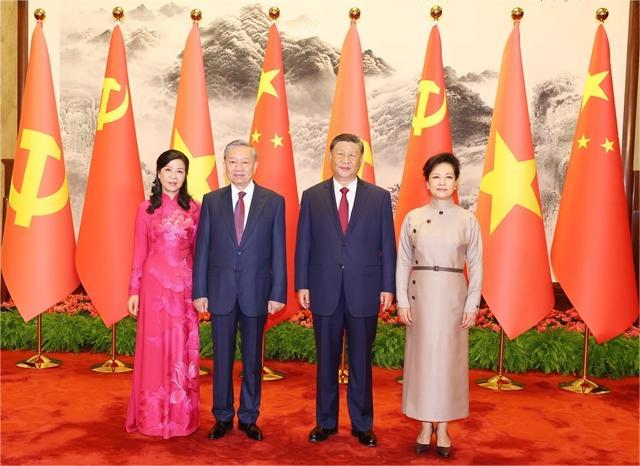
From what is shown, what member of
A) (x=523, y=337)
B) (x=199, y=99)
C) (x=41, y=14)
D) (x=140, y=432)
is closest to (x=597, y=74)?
(x=523, y=337)

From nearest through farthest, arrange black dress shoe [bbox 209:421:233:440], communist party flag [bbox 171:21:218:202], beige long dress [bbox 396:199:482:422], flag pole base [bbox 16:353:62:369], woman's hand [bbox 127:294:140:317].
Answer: beige long dress [bbox 396:199:482:422], black dress shoe [bbox 209:421:233:440], woman's hand [bbox 127:294:140:317], communist party flag [bbox 171:21:218:202], flag pole base [bbox 16:353:62:369]

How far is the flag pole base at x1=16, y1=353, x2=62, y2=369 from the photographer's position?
15.7ft

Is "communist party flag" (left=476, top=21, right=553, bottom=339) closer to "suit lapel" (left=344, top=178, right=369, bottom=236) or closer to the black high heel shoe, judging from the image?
the black high heel shoe

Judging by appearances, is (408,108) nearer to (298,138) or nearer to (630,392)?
(298,138)

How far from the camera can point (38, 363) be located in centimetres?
480

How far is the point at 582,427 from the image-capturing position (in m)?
3.65

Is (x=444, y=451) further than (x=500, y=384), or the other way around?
(x=500, y=384)

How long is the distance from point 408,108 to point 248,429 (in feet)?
13.3

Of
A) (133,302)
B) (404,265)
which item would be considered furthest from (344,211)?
(133,302)

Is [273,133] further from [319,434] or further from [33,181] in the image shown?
[319,434]

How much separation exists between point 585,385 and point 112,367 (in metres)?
3.61

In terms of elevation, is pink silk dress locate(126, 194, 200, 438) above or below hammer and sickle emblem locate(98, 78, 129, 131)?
below

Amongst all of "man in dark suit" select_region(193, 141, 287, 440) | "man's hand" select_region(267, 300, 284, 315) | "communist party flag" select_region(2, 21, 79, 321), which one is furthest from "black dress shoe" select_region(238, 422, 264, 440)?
"communist party flag" select_region(2, 21, 79, 321)

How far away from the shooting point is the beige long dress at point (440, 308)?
3.01 m
